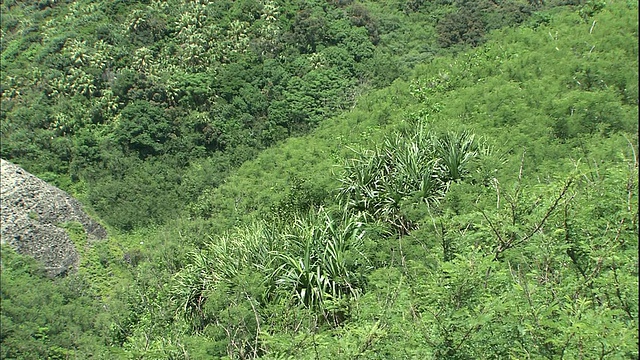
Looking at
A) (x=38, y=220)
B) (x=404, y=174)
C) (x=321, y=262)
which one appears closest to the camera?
(x=321, y=262)

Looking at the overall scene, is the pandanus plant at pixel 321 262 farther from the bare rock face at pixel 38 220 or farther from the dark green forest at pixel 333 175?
the bare rock face at pixel 38 220

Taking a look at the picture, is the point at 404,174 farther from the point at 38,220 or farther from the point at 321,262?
the point at 38,220

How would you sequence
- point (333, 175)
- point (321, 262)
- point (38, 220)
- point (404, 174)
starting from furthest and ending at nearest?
point (38, 220) → point (333, 175) → point (404, 174) → point (321, 262)

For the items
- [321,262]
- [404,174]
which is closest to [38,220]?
[321,262]

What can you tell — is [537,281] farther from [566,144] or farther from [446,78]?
[446,78]

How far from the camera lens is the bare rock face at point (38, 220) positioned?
27453mm

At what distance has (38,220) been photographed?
28594mm

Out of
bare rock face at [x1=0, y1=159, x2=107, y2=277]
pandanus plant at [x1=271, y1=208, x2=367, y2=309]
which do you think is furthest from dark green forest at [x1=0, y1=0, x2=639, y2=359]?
bare rock face at [x1=0, y1=159, x2=107, y2=277]

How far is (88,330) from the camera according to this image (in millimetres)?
21375

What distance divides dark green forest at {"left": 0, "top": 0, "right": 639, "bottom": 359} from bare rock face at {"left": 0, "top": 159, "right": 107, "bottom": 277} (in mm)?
787

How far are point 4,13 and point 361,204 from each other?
4970 centimetres

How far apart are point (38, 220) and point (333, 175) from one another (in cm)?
2479

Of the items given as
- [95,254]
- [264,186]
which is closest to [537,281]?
[264,186]

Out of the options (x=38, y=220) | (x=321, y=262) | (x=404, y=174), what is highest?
(x=404, y=174)
